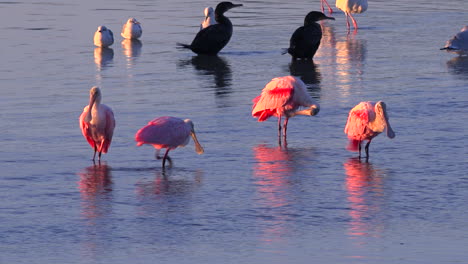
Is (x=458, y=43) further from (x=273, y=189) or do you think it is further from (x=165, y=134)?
(x=273, y=189)

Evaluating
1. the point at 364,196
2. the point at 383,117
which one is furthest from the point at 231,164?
the point at 364,196

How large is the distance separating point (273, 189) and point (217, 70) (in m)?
9.55

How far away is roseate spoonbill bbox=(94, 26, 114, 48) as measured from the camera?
23.2 metres

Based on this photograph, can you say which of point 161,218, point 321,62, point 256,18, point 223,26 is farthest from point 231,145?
point 256,18

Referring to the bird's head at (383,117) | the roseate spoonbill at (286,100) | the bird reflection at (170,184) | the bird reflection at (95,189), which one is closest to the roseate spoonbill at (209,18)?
the roseate spoonbill at (286,100)

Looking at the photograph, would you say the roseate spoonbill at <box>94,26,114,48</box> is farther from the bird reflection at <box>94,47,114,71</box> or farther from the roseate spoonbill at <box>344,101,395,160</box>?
the roseate spoonbill at <box>344,101,395,160</box>

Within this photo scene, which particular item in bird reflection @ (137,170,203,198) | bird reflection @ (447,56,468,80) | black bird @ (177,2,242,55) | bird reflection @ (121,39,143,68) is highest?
black bird @ (177,2,242,55)

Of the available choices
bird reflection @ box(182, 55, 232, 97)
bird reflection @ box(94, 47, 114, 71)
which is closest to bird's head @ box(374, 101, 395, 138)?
bird reflection @ box(182, 55, 232, 97)

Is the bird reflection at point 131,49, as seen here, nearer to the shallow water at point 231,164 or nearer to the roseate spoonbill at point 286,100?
the shallow water at point 231,164

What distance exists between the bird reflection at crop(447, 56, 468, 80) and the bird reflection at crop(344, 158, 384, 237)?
7510 mm

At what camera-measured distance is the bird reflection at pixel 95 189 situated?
10.5m

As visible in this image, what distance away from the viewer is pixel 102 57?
22.2 meters

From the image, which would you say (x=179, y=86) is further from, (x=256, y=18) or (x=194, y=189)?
(x=256, y=18)

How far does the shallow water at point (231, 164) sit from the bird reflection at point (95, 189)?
2 centimetres
